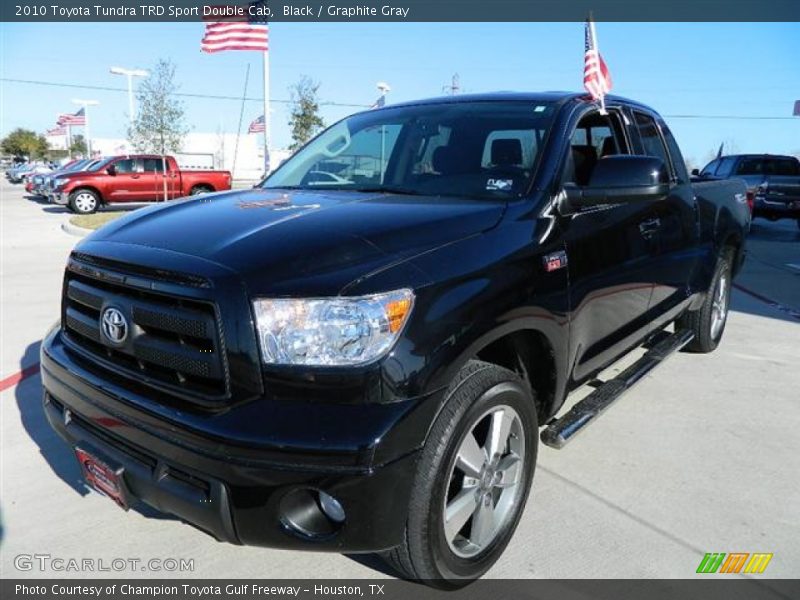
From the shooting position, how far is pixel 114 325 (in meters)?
2.25

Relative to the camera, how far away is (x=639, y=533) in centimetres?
278

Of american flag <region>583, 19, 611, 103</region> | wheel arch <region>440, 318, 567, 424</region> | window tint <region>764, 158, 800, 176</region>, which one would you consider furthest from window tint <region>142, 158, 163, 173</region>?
wheel arch <region>440, 318, 567, 424</region>

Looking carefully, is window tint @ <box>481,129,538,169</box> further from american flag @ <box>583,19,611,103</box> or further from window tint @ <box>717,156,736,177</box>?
window tint @ <box>717,156,736,177</box>

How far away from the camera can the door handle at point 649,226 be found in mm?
3500

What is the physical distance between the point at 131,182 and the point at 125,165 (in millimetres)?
626

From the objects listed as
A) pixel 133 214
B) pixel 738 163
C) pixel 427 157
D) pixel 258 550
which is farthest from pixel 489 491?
pixel 738 163

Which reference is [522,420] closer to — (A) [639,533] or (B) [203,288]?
(A) [639,533]

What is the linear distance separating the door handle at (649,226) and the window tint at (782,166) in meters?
15.3

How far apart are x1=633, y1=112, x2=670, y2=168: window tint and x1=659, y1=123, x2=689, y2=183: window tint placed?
0.36 ft

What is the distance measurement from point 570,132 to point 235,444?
7.05 ft

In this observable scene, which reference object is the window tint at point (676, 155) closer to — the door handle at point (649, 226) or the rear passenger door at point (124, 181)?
the door handle at point (649, 226)

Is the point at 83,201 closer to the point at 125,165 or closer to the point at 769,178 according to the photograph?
the point at 125,165

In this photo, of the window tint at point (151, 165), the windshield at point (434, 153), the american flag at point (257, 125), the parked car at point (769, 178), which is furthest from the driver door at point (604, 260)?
the american flag at point (257, 125)

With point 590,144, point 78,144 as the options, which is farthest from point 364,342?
point 78,144
